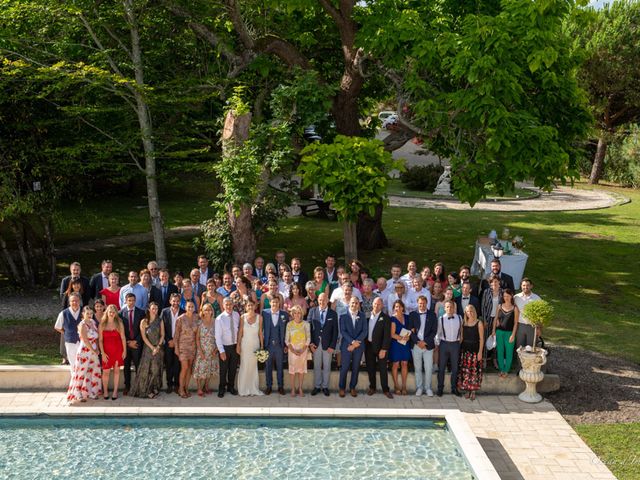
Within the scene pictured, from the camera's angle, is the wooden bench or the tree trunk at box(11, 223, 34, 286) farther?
the wooden bench

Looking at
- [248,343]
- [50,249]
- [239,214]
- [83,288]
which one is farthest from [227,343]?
[50,249]

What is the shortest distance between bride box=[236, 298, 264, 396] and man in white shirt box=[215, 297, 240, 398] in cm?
10

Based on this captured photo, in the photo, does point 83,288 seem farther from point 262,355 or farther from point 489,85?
point 489,85

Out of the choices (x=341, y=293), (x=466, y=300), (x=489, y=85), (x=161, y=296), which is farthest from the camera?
(x=489, y=85)

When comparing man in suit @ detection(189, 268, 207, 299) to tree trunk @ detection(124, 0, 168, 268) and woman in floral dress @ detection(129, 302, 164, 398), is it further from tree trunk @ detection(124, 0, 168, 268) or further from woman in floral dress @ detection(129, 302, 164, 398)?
tree trunk @ detection(124, 0, 168, 268)

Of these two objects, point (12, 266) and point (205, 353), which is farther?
point (12, 266)

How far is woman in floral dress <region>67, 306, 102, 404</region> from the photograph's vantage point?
11703 mm

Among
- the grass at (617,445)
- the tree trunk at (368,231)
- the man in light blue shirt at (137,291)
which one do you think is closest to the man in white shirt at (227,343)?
the man in light blue shirt at (137,291)

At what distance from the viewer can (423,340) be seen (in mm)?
12273

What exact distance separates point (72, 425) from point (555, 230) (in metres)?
22.8

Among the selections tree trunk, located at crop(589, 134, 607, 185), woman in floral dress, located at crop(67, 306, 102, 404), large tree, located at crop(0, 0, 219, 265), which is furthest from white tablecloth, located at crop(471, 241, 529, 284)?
tree trunk, located at crop(589, 134, 607, 185)

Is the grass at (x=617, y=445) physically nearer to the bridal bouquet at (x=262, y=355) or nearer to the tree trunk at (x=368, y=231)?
the bridal bouquet at (x=262, y=355)

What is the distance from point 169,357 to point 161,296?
142cm

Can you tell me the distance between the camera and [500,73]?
16.0 metres
